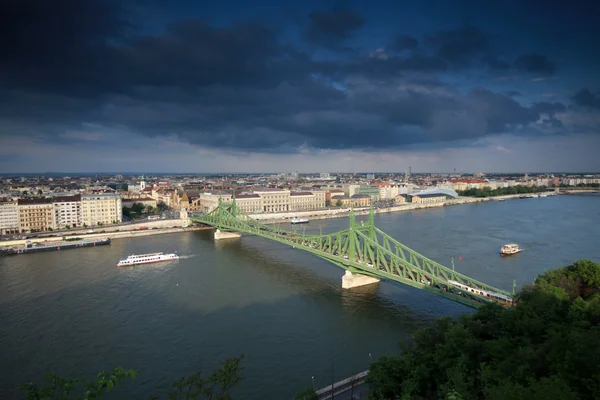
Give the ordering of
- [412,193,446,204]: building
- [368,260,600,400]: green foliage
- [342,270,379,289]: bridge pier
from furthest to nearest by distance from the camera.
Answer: [412,193,446,204]: building
[342,270,379,289]: bridge pier
[368,260,600,400]: green foliage

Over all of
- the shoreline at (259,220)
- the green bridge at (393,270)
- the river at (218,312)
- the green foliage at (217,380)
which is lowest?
the river at (218,312)

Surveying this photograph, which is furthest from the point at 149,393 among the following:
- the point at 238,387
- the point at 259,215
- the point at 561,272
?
the point at 259,215

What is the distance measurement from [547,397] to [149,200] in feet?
A: 133

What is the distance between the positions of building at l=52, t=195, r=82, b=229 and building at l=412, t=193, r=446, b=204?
3634 centimetres

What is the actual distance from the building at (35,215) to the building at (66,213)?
305mm

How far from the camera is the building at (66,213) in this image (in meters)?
29.2

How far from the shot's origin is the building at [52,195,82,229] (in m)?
29.2

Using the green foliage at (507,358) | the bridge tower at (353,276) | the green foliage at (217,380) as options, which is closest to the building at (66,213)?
the bridge tower at (353,276)

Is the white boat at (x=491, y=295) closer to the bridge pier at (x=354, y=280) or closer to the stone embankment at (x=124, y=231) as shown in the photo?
the bridge pier at (x=354, y=280)

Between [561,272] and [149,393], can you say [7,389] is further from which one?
[561,272]

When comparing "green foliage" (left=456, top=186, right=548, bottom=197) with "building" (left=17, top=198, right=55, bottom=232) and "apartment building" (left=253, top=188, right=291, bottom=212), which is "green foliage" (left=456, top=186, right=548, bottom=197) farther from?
"building" (left=17, top=198, right=55, bottom=232)

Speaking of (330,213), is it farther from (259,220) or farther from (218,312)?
(218,312)

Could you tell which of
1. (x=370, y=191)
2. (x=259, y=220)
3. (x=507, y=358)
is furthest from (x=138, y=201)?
(x=507, y=358)

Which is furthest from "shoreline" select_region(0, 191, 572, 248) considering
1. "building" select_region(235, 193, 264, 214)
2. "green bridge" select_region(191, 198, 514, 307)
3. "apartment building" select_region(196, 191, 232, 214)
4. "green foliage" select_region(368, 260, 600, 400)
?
"green foliage" select_region(368, 260, 600, 400)
